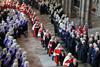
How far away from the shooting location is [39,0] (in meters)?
37.5

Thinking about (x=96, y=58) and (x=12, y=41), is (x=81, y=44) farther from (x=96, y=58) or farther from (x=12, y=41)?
(x=12, y=41)

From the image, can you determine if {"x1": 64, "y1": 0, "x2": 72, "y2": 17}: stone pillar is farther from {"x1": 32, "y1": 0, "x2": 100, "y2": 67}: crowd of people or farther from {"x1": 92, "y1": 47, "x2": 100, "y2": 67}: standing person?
{"x1": 92, "y1": 47, "x2": 100, "y2": 67}: standing person

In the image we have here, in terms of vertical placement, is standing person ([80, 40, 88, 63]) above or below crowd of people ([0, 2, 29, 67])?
below

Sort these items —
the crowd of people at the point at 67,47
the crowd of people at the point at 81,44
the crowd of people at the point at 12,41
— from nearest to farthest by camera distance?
the crowd of people at the point at 12,41, the crowd of people at the point at 67,47, the crowd of people at the point at 81,44

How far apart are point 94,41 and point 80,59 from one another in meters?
1.37

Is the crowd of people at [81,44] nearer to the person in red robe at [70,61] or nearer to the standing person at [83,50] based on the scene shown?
the standing person at [83,50]

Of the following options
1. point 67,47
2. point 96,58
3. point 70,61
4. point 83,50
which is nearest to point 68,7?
point 67,47

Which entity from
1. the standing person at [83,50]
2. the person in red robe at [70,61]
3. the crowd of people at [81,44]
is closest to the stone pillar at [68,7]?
the crowd of people at [81,44]

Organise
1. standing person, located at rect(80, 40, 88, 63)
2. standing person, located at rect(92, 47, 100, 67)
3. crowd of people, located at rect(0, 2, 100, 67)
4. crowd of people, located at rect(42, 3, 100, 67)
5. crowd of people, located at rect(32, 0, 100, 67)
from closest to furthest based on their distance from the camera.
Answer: crowd of people, located at rect(0, 2, 100, 67)
standing person, located at rect(92, 47, 100, 67)
crowd of people, located at rect(32, 0, 100, 67)
crowd of people, located at rect(42, 3, 100, 67)
standing person, located at rect(80, 40, 88, 63)

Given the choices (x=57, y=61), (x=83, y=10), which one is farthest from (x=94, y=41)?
(x=83, y=10)

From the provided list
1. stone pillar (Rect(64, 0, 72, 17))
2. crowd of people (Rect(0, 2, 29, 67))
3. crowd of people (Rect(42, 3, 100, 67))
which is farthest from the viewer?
stone pillar (Rect(64, 0, 72, 17))

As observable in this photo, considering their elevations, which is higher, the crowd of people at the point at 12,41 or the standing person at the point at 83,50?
the crowd of people at the point at 12,41

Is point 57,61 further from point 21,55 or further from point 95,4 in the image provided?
point 95,4

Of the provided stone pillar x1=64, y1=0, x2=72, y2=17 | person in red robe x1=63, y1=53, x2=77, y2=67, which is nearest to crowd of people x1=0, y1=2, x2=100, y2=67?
person in red robe x1=63, y1=53, x2=77, y2=67
